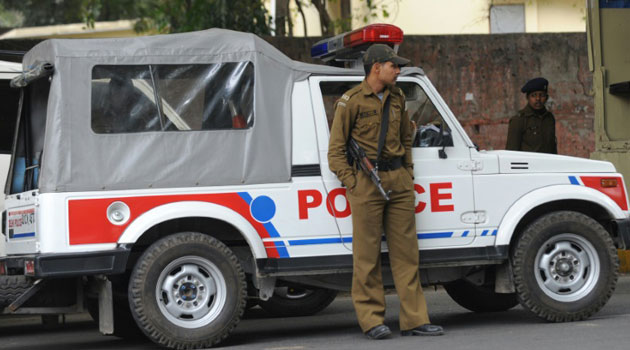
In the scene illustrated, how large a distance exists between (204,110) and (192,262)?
1.07 metres

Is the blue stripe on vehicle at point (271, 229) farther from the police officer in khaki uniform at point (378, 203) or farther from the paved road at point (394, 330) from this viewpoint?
the paved road at point (394, 330)

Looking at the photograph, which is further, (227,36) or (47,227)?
(227,36)

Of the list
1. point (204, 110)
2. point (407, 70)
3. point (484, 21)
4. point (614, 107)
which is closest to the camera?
point (204, 110)

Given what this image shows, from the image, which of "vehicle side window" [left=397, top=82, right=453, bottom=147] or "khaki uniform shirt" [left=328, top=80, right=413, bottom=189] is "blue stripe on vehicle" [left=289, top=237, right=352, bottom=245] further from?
"vehicle side window" [left=397, top=82, right=453, bottom=147]

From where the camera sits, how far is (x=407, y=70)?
8.29 metres

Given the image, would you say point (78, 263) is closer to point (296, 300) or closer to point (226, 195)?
point (226, 195)

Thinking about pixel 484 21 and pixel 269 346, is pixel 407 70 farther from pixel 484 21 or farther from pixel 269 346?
pixel 484 21

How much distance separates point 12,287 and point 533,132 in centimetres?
530

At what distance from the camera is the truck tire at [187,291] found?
7.33 meters

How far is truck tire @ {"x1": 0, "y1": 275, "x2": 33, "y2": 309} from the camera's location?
7676mm

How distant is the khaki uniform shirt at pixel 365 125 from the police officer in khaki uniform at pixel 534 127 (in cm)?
312

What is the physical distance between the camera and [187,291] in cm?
749

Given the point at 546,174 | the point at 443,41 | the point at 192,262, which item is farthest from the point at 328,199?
the point at 443,41

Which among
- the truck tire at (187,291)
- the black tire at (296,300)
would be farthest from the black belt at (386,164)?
the black tire at (296,300)
